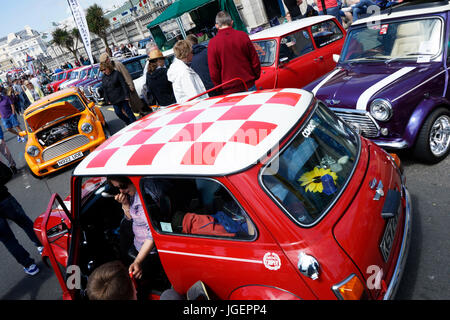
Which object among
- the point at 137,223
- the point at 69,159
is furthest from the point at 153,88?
the point at 137,223

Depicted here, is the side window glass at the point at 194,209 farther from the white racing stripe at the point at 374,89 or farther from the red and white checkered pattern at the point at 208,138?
the white racing stripe at the point at 374,89

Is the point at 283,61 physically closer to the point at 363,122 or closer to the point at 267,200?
the point at 363,122

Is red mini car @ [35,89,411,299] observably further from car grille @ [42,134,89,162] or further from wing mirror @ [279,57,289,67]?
car grille @ [42,134,89,162]

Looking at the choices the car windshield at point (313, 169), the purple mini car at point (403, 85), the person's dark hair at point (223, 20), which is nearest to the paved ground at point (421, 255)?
the purple mini car at point (403, 85)

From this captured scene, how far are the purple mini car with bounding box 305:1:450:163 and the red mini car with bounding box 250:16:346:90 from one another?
1.60m

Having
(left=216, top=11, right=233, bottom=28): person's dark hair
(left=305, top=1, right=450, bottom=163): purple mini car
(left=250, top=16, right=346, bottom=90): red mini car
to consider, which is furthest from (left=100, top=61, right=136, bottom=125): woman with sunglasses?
(left=305, top=1, right=450, bottom=163): purple mini car

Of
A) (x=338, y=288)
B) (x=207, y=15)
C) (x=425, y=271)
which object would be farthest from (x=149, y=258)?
(x=207, y=15)

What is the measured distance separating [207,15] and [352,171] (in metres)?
16.0

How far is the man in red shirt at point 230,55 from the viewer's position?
453cm

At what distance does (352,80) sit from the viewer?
405cm

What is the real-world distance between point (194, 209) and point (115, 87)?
18.7 ft

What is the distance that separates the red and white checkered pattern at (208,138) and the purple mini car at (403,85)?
5.25 feet
